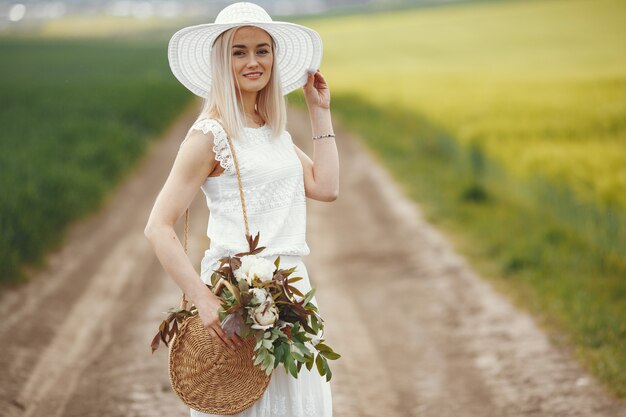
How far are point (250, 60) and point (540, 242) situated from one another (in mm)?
5914

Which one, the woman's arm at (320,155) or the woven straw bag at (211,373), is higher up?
the woman's arm at (320,155)

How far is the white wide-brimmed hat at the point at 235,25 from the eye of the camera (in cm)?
287

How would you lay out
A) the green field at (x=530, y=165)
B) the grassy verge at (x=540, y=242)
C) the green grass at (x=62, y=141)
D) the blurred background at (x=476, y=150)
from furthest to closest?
1. the green grass at (x=62, y=141)
2. the blurred background at (x=476, y=150)
3. the green field at (x=530, y=165)
4. the grassy verge at (x=540, y=242)

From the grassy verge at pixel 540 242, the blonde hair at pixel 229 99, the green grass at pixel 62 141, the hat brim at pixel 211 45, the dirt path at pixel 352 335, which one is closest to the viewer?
the blonde hair at pixel 229 99

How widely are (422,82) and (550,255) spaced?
57.9ft

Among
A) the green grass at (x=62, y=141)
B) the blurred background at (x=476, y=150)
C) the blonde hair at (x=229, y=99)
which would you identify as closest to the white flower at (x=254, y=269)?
the blonde hair at (x=229, y=99)

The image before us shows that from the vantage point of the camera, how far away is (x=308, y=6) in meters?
105

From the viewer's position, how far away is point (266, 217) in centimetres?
283

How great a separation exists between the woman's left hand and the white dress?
1.15 ft

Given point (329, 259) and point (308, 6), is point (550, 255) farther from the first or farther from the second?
point (308, 6)

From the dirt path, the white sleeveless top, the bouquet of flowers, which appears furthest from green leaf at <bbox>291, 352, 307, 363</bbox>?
the dirt path

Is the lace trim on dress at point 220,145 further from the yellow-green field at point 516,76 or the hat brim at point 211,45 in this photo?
the yellow-green field at point 516,76

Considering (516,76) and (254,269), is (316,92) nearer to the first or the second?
(254,269)

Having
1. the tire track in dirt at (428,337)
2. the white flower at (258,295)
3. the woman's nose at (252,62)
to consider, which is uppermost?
the woman's nose at (252,62)
